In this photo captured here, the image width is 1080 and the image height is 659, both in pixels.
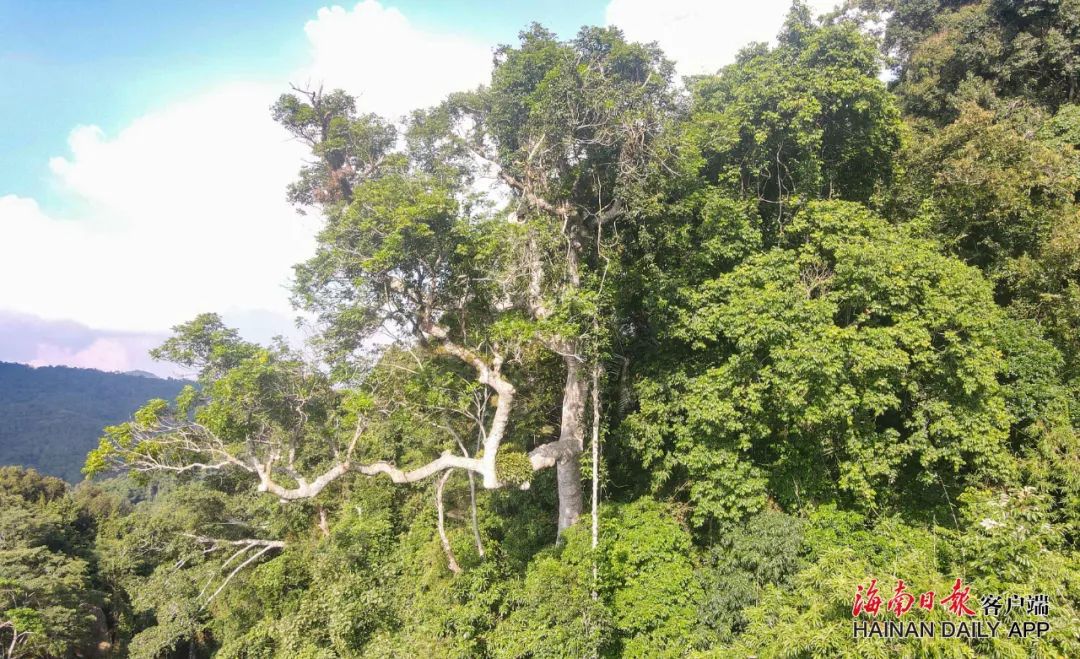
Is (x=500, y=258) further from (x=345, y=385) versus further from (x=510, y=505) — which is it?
(x=510, y=505)

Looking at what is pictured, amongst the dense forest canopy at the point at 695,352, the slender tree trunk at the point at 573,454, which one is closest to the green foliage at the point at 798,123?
the dense forest canopy at the point at 695,352

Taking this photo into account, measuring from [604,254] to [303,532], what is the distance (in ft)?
44.9

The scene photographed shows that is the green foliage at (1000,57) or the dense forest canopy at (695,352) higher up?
the green foliage at (1000,57)

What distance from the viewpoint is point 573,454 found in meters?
10.2

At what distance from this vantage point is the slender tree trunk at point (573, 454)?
33.1 ft

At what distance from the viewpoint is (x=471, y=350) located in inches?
402

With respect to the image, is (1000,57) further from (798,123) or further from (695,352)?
(695,352)

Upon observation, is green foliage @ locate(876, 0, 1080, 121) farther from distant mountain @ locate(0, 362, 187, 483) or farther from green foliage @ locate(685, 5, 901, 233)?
distant mountain @ locate(0, 362, 187, 483)

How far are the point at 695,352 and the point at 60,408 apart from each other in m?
178

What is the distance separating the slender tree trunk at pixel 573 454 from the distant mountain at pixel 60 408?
116769mm

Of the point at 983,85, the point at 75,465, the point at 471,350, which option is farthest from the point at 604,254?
the point at 75,465

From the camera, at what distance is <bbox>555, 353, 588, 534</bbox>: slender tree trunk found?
1008 centimetres

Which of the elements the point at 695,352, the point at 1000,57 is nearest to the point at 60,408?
the point at 695,352

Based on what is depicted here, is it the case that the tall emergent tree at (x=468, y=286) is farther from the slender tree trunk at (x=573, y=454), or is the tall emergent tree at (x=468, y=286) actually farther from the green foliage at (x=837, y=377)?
the green foliage at (x=837, y=377)
